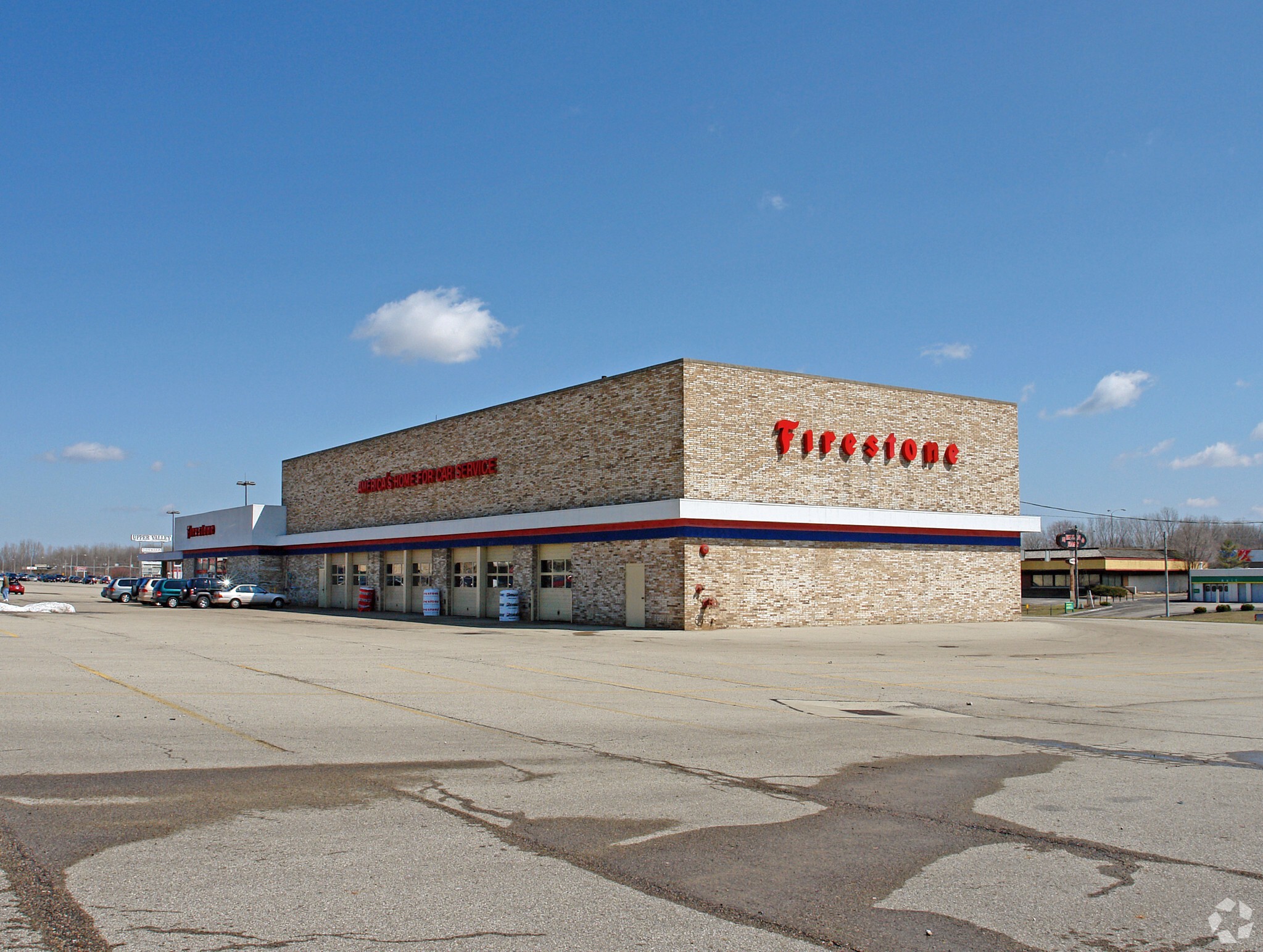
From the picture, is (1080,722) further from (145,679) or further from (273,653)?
(273,653)

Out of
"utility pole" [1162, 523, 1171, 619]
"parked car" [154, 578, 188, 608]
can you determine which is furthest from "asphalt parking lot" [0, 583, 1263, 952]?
"utility pole" [1162, 523, 1171, 619]

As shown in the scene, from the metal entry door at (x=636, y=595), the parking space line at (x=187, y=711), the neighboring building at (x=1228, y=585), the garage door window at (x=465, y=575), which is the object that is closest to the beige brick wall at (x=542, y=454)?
the garage door window at (x=465, y=575)

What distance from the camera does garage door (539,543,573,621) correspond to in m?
35.7

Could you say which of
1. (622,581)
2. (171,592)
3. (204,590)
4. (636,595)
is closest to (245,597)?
(204,590)

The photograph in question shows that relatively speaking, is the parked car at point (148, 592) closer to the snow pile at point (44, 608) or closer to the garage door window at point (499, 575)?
the snow pile at point (44, 608)

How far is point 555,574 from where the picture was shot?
36.4 metres

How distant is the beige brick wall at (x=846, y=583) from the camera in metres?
31.7

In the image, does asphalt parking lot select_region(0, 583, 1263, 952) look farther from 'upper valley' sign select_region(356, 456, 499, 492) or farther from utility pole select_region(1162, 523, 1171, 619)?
utility pole select_region(1162, 523, 1171, 619)

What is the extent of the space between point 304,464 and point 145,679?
42098 millimetres

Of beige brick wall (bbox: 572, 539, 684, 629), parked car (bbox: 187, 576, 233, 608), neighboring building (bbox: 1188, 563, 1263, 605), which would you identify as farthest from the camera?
neighboring building (bbox: 1188, 563, 1263, 605)

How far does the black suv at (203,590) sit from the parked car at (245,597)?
0.21m

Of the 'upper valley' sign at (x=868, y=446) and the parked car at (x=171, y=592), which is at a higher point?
the 'upper valley' sign at (x=868, y=446)

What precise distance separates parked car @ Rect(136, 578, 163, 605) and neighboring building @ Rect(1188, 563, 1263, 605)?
306 feet

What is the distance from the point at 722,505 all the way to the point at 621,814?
963 inches
